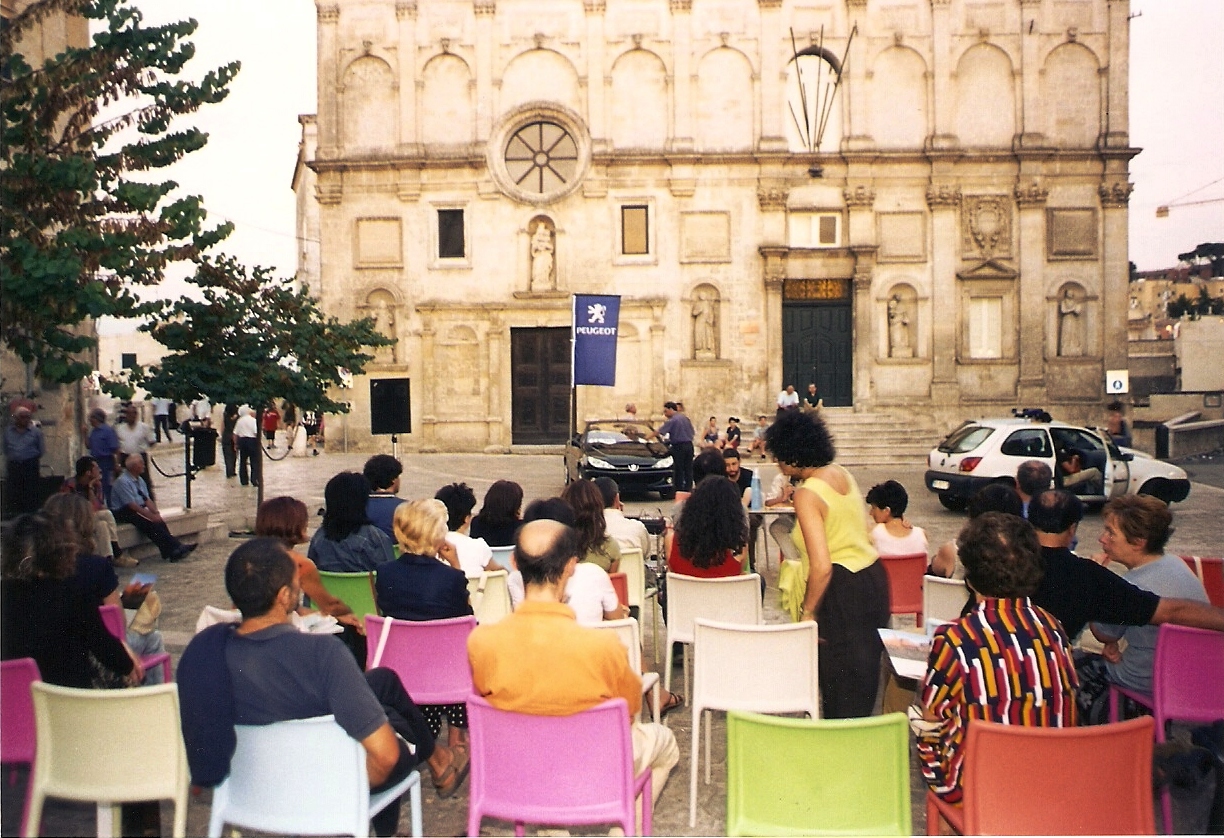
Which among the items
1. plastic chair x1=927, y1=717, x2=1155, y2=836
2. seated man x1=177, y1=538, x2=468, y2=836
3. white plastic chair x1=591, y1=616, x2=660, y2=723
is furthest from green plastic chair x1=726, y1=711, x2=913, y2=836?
white plastic chair x1=591, y1=616, x2=660, y2=723

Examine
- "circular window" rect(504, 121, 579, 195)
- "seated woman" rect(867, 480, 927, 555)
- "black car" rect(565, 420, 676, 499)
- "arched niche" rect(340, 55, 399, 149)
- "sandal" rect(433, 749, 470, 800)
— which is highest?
"arched niche" rect(340, 55, 399, 149)

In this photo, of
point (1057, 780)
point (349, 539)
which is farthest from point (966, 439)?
point (1057, 780)

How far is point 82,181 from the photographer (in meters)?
7.80

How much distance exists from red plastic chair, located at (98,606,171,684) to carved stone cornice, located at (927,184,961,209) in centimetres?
2693

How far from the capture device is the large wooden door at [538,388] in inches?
1177

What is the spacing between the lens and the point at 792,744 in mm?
3293

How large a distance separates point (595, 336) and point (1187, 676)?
15.5 meters

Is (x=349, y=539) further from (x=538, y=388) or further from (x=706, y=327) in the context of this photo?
(x=706, y=327)

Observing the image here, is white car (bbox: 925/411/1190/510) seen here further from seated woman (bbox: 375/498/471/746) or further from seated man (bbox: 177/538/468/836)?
seated man (bbox: 177/538/468/836)

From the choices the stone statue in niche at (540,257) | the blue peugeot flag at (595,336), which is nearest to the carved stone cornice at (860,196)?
the stone statue in niche at (540,257)

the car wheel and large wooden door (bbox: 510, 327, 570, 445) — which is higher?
large wooden door (bbox: 510, 327, 570, 445)

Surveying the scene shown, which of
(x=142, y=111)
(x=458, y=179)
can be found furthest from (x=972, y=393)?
(x=142, y=111)

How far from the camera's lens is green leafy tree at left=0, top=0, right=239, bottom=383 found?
25.1ft

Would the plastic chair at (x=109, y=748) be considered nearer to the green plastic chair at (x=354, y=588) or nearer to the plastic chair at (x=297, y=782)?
the plastic chair at (x=297, y=782)
